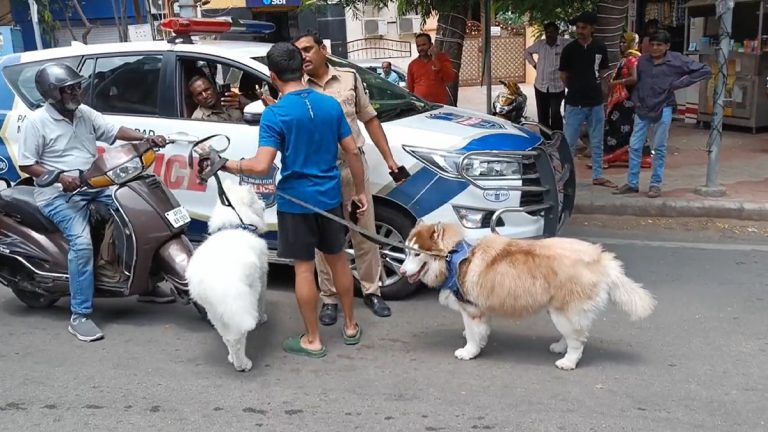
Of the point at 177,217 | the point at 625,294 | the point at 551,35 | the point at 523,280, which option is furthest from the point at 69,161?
the point at 551,35

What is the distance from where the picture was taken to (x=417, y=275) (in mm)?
4176

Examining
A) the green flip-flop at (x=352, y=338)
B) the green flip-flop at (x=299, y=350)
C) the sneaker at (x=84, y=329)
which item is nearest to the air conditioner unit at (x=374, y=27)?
the sneaker at (x=84, y=329)

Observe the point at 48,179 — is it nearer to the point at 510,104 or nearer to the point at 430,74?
the point at 430,74

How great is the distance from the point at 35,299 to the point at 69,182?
1.21m

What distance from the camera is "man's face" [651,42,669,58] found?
750 centimetres

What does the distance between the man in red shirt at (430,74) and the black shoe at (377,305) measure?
4817 millimetres

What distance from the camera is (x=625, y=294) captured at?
3.92 meters

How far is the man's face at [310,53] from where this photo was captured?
4.60 metres

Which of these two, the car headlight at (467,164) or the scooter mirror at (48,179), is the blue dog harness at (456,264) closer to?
the car headlight at (467,164)

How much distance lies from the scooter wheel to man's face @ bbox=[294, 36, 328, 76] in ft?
7.73

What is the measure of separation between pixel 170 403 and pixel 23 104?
3.12 meters

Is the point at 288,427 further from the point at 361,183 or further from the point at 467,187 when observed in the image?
the point at 467,187

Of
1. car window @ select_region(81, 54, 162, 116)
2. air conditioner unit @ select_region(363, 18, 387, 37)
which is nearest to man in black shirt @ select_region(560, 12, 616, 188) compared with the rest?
car window @ select_region(81, 54, 162, 116)

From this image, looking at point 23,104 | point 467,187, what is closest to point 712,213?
point 467,187
